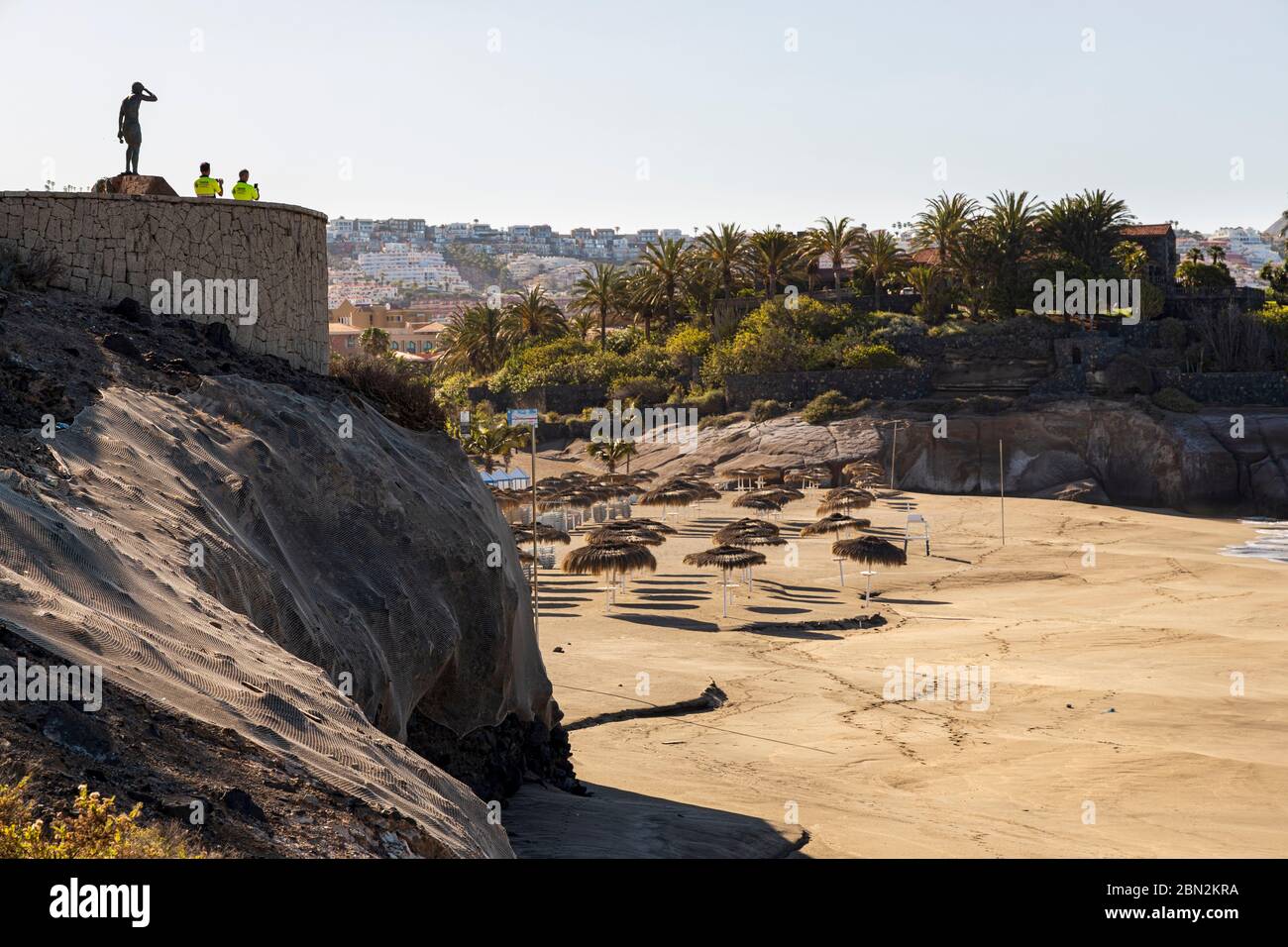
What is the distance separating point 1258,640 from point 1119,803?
41.0 ft

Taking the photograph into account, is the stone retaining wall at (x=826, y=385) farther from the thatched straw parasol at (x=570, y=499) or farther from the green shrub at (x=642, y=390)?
the thatched straw parasol at (x=570, y=499)

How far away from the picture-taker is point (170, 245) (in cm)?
1527

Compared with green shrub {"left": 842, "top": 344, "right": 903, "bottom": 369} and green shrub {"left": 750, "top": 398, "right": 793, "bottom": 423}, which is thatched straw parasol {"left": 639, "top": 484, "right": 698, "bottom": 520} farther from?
green shrub {"left": 842, "top": 344, "right": 903, "bottom": 369}

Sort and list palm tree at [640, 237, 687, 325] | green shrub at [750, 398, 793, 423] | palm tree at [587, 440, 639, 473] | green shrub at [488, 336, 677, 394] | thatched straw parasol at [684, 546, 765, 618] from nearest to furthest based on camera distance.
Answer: thatched straw parasol at [684, 546, 765, 618] < palm tree at [587, 440, 639, 473] < green shrub at [750, 398, 793, 423] < green shrub at [488, 336, 677, 394] < palm tree at [640, 237, 687, 325]

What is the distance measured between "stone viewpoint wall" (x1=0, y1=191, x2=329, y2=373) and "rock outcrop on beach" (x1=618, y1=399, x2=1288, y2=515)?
142ft

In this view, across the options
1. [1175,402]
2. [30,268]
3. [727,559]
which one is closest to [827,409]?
[1175,402]

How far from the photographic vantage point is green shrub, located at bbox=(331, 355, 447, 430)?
1677 centimetres

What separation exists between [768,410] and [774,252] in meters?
14.7

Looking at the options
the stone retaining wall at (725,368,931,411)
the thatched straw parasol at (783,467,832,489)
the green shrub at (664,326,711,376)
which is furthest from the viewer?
the green shrub at (664,326,711,376)

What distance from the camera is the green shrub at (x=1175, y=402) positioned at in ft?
187

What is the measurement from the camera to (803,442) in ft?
195

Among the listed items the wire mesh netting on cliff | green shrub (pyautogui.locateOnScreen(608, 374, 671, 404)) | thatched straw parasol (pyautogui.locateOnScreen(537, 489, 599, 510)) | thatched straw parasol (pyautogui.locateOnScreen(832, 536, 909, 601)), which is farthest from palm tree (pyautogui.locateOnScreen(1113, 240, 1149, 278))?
the wire mesh netting on cliff
